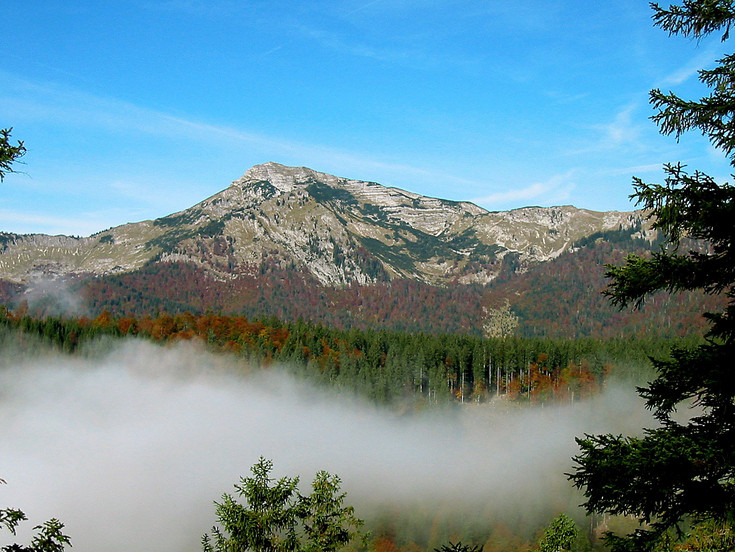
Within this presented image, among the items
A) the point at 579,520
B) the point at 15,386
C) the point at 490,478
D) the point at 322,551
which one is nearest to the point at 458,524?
the point at 579,520

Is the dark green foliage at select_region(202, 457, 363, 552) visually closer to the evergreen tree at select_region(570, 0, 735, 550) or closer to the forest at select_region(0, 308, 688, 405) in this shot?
the evergreen tree at select_region(570, 0, 735, 550)

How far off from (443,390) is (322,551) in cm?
10896

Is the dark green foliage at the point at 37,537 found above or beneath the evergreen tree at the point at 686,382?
beneath

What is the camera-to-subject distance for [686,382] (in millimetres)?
9148

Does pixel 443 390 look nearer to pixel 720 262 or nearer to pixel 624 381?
pixel 624 381

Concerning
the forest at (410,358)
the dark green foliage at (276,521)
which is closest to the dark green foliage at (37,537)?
the dark green foliage at (276,521)

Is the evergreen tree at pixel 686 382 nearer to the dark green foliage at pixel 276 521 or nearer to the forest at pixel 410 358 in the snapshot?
the dark green foliage at pixel 276 521

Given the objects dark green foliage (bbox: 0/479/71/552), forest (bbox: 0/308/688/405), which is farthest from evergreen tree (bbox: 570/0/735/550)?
forest (bbox: 0/308/688/405)

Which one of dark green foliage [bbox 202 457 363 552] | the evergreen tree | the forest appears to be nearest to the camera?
the evergreen tree

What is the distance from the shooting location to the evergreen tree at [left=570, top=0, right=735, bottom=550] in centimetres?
854

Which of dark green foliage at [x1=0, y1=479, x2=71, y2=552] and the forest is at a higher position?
dark green foliage at [x1=0, y1=479, x2=71, y2=552]

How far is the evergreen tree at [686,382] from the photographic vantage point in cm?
854

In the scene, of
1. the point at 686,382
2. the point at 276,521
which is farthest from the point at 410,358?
the point at 686,382

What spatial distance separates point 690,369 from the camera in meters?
9.11
